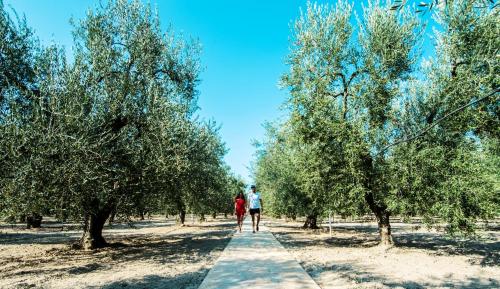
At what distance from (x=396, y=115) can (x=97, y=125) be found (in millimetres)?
11362

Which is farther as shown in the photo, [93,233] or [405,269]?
[93,233]

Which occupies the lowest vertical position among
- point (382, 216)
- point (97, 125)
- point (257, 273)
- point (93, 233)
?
point (257, 273)

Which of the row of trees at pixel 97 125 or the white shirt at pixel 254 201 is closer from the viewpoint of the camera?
the row of trees at pixel 97 125

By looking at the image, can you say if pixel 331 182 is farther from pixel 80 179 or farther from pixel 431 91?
pixel 80 179

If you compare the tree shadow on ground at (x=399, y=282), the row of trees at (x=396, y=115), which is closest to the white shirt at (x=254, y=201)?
the row of trees at (x=396, y=115)

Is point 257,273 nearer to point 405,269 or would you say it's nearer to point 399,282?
point 399,282

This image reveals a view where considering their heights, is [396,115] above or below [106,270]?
above

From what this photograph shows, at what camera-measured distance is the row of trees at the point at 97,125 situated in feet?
34.0

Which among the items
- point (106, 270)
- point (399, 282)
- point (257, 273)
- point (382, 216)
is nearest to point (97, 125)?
point (106, 270)

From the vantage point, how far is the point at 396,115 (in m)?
15.2

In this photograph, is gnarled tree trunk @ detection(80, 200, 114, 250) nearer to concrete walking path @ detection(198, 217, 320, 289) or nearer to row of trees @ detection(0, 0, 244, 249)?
row of trees @ detection(0, 0, 244, 249)

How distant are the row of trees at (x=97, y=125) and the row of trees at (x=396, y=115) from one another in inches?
215

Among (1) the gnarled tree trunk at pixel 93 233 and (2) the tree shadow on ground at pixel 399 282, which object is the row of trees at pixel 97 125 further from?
(2) the tree shadow on ground at pixel 399 282

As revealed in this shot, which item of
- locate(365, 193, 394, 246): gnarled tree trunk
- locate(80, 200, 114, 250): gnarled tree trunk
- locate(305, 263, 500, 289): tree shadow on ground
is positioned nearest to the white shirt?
locate(365, 193, 394, 246): gnarled tree trunk
